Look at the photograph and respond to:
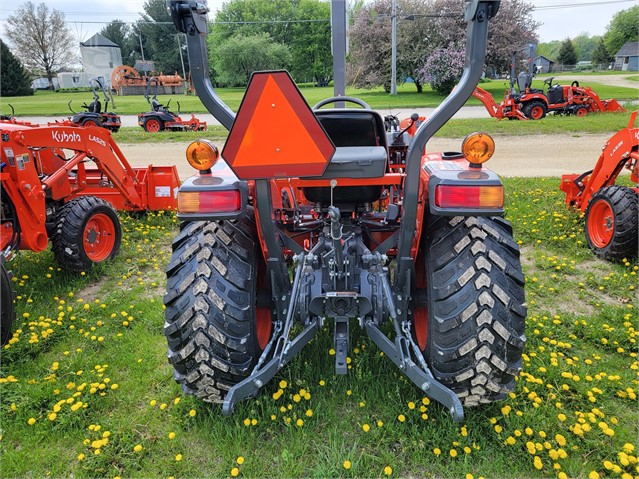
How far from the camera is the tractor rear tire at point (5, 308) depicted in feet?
9.95

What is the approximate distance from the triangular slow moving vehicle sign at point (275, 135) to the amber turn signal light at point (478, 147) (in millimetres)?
720

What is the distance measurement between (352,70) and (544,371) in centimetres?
2819

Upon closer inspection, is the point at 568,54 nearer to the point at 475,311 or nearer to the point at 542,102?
the point at 542,102

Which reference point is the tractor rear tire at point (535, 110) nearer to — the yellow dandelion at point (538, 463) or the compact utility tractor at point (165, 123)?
the compact utility tractor at point (165, 123)

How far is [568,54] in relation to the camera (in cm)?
6950

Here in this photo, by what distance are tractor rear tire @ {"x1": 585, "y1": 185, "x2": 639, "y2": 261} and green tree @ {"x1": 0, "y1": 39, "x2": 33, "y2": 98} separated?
45.9 metres

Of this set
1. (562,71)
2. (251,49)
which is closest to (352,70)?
(251,49)

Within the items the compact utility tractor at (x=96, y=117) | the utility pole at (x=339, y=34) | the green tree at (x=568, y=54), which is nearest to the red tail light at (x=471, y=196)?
the utility pole at (x=339, y=34)

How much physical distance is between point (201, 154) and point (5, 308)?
1890mm

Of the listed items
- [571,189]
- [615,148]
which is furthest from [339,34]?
[571,189]

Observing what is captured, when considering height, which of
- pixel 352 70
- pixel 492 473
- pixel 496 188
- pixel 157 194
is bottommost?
Answer: pixel 492 473

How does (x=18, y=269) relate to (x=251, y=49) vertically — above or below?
below

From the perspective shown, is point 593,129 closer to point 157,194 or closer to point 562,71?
point 157,194

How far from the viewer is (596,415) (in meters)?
2.49
